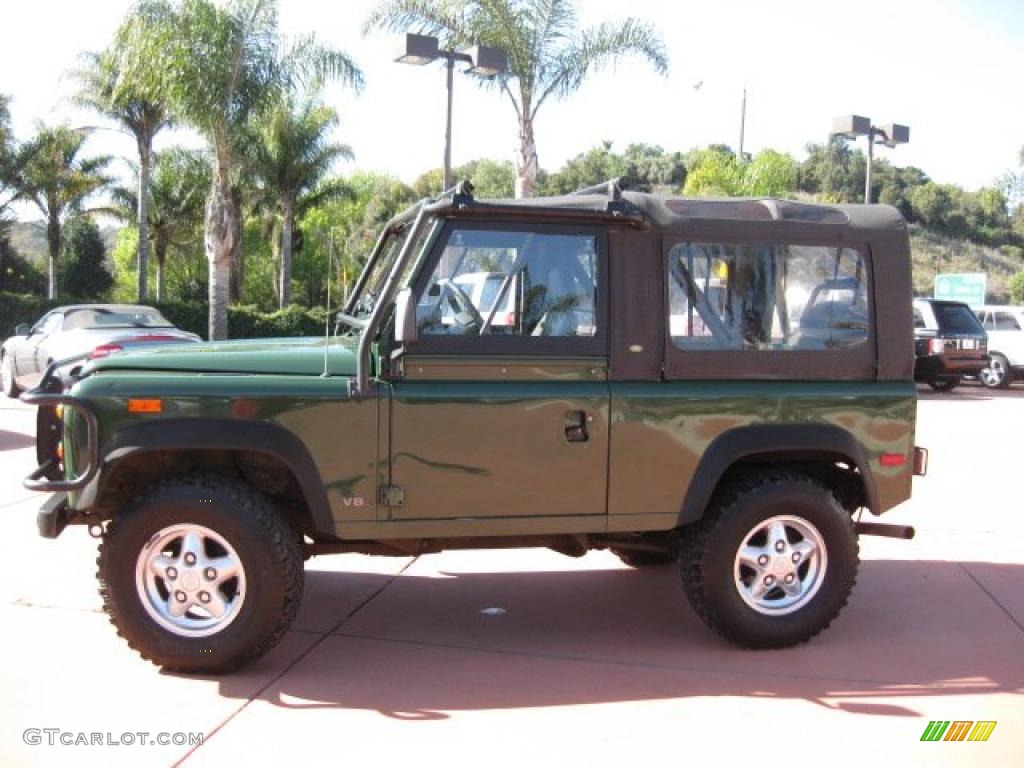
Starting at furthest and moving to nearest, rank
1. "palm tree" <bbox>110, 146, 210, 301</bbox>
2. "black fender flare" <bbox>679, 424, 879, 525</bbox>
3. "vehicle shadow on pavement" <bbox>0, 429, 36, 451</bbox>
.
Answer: "palm tree" <bbox>110, 146, 210, 301</bbox>
"vehicle shadow on pavement" <bbox>0, 429, 36, 451</bbox>
"black fender flare" <bbox>679, 424, 879, 525</bbox>

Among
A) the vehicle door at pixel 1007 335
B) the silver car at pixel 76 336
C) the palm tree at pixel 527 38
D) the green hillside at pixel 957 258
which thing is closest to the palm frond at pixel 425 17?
the palm tree at pixel 527 38

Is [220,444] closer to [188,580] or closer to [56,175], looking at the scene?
[188,580]

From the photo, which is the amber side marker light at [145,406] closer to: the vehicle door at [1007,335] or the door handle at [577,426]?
the door handle at [577,426]

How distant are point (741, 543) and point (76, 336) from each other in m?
→ 11.3

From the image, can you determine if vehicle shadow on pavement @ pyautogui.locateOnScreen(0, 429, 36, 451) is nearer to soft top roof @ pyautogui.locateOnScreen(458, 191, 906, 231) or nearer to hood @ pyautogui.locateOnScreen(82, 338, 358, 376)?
hood @ pyautogui.locateOnScreen(82, 338, 358, 376)

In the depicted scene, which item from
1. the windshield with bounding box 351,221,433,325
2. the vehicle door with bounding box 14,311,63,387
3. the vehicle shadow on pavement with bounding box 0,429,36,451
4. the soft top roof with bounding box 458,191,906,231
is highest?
the soft top roof with bounding box 458,191,906,231

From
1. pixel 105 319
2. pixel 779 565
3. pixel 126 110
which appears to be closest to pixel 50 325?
pixel 105 319

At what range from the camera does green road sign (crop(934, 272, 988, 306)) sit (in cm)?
3156

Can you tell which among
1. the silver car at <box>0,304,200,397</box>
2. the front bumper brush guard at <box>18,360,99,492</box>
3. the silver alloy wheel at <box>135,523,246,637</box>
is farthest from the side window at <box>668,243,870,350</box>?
the silver car at <box>0,304,200,397</box>

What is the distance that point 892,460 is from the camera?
474 centimetres

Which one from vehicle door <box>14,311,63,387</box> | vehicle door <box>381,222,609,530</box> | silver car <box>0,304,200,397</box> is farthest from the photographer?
vehicle door <box>14,311,63,387</box>

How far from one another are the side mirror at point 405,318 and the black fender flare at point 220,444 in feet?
2.07

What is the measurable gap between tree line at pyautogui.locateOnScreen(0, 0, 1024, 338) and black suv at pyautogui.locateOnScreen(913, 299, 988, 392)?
22.5 feet

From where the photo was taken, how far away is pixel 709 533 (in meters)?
4.58
